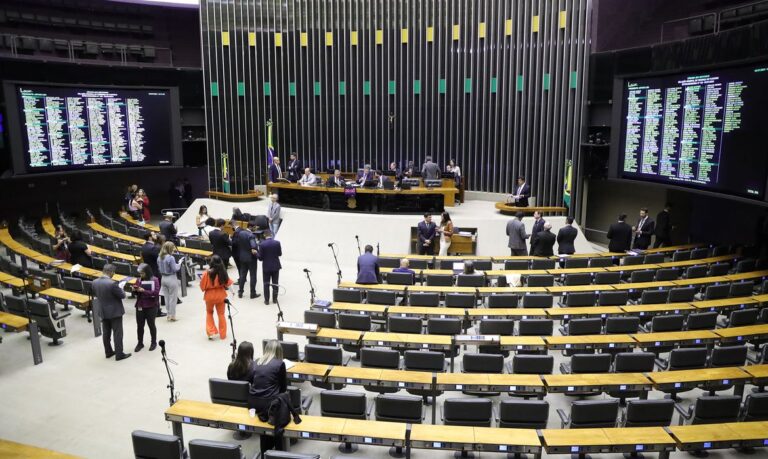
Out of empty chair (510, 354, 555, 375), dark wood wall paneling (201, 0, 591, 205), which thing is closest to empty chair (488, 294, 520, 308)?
empty chair (510, 354, 555, 375)

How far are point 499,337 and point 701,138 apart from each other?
286 inches

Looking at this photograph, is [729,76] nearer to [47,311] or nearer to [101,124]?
[47,311]

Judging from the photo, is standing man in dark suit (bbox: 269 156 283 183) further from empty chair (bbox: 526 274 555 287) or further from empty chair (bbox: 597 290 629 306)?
empty chair (bbox: 597 290 629 306)

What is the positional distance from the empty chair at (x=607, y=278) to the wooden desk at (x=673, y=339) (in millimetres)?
2737

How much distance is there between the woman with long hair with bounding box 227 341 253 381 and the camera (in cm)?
551

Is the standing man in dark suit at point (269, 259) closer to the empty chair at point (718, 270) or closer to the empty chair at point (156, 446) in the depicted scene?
the empty chair at point (156, 446)

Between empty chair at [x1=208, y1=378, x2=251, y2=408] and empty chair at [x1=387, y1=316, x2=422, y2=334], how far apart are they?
252 cm

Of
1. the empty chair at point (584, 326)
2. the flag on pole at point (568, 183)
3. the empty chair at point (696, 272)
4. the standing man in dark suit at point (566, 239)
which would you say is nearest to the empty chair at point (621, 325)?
the empty chair at point (584, 326)

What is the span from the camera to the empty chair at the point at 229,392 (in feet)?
18.2

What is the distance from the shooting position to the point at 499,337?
702cm

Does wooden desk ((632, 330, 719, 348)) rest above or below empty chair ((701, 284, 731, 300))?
below

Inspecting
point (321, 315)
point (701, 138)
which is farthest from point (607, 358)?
point (701, 138)

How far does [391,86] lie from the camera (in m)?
19.3

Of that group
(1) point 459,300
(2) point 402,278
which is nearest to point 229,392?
(1) point 459,300
